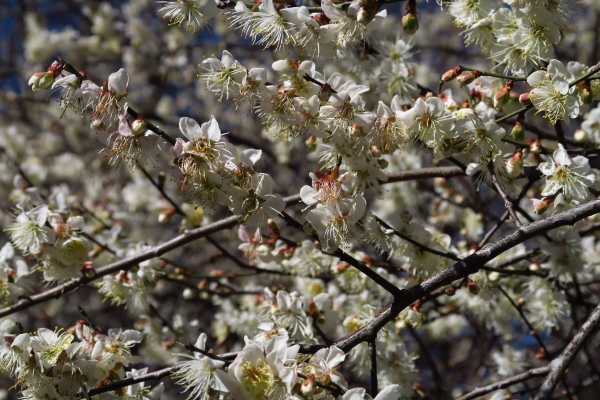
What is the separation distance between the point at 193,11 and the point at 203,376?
1.33 metres

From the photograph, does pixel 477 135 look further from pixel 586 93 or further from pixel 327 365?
pixel 327 365

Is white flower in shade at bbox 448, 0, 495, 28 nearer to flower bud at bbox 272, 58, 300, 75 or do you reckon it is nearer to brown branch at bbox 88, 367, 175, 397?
flower bud at bbox 272, 58, 300, 75

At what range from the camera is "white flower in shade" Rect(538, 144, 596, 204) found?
2.26 meters

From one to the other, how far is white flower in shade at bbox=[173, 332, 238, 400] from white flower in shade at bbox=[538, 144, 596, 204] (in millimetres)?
1433

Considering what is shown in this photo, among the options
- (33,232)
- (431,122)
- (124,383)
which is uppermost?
(431,122)

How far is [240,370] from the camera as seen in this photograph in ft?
5.59

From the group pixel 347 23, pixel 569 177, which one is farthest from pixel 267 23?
pixel 569 177

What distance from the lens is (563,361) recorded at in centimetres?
198

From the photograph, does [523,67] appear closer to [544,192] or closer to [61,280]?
[544,192]

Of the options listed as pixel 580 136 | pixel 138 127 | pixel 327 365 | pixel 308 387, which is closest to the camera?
pixel 308 387

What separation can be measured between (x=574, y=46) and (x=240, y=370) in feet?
20.7

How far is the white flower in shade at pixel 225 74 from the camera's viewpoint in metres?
2.12

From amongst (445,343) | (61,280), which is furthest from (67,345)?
(445,343)

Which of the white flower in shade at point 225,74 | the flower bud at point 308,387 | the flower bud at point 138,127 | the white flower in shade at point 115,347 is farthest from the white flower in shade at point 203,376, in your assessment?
the white flower in shade at point 225,74
